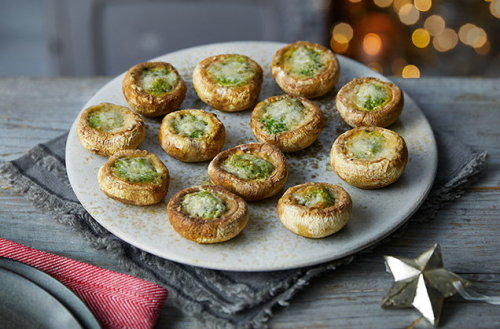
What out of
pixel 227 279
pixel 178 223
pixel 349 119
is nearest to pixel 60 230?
pixel 178 223

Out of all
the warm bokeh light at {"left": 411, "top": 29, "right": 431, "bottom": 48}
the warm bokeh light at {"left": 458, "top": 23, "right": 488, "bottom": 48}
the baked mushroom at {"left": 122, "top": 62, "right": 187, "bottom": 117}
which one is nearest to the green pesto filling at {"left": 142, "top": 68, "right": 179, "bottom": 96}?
the baked mushroom at {"left": 122, "top": 62, "right": 187, "bottom": 117}

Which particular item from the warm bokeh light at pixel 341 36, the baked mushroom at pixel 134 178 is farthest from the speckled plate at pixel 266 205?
the warm bokeh light at pixel 341 36

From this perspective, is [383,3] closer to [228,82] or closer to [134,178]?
A: [228,82]

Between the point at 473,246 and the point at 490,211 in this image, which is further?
the point at 490,211

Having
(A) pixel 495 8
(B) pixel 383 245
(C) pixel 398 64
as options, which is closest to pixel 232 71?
(B) pixel 383 245

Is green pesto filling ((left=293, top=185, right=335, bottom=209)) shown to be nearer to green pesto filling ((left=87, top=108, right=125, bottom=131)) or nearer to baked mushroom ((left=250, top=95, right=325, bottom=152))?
baked mushroom ((left=250, top=95, right=325, bottom=152))

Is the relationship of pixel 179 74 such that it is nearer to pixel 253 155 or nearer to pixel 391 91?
pixel 253 155
